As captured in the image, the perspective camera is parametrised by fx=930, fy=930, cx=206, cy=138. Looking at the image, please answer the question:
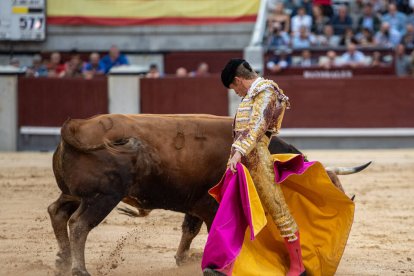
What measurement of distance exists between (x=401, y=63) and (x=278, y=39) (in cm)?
178

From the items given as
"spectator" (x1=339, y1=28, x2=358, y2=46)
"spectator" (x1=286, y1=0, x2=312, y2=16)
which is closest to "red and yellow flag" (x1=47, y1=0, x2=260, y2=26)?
"spectator" (x1=286, y1=0, x2=312, y2=16)

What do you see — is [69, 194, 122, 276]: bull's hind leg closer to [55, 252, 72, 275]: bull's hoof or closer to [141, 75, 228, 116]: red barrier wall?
[55, 252, 72, 275]: bull's hoof

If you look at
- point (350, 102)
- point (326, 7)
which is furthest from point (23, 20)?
point (350, 102)

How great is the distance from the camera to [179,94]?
12.6m

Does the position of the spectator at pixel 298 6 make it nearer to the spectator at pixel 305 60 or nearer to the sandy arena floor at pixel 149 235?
the spectator at pixel 305 60

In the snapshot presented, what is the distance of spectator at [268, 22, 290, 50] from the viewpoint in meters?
13.4

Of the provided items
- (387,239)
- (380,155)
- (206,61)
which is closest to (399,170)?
(380,155)

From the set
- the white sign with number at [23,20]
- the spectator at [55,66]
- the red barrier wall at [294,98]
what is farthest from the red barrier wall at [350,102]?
the white sign with number at [23,20]

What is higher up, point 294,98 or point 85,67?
point 85,67

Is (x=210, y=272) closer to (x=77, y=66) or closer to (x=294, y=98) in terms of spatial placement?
(x=294, y=98)

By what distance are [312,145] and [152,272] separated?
24.4 ft

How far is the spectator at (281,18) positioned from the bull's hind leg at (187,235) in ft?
26.8

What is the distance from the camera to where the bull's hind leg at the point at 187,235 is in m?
5.71

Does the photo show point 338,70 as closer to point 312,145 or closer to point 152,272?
point 312,145
